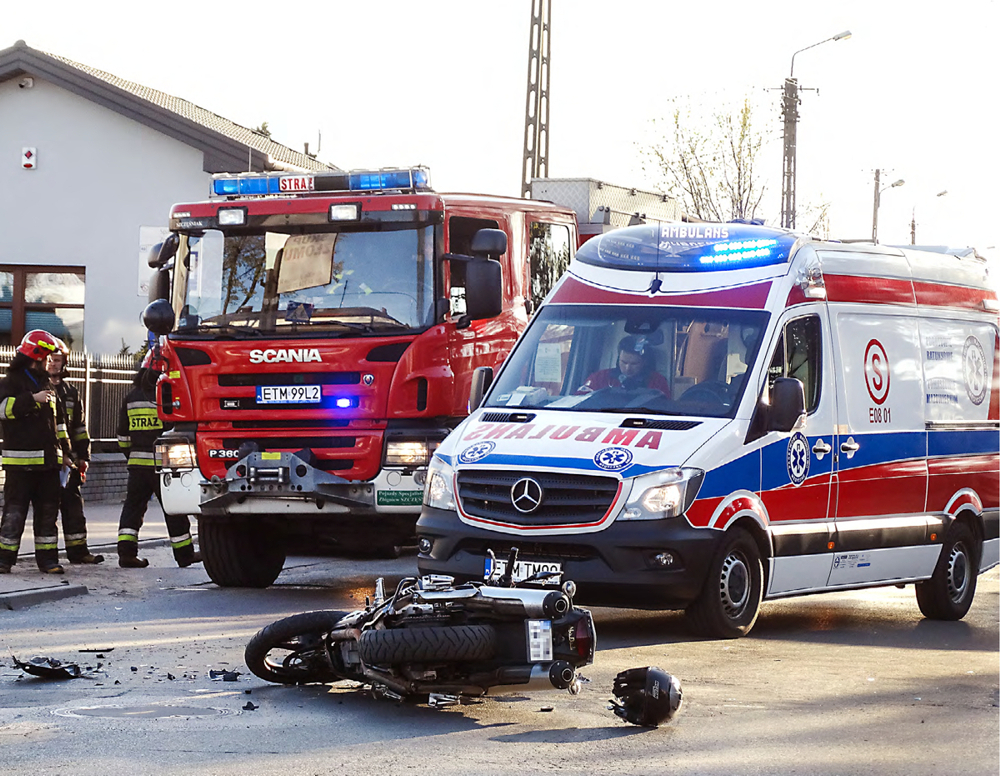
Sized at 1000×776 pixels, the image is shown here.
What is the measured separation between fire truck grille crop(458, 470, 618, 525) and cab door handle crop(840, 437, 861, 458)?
81.2 inches

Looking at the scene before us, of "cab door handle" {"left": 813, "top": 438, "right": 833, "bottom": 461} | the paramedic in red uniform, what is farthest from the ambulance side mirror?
→ the paramedic in red uniform

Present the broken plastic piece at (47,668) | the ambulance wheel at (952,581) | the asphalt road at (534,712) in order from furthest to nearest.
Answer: the ambulance wheel at (952,581) < the broken plastic piece at (47,668) < the asphalt road at (534,712)

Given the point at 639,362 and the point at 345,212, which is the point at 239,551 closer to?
the point at 345,212

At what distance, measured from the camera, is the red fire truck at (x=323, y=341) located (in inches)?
489

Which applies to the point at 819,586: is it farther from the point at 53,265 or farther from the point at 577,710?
the point at 53,265

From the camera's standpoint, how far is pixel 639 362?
10.7m

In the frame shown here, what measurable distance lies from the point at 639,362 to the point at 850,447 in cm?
158

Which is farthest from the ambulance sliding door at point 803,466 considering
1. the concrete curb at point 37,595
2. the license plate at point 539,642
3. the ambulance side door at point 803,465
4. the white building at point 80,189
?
the white building at point 80,189

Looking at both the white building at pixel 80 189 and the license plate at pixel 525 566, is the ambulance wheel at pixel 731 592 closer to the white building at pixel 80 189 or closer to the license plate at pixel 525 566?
the license plate at pixel 525 566

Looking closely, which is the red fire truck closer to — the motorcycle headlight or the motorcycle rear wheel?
the motorcycle headlight

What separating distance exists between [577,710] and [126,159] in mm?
23319

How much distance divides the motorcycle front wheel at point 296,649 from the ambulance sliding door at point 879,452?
420 centimetres

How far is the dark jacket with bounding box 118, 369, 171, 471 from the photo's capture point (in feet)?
49.1

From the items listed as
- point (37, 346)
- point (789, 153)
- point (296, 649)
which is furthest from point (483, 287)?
point (789, 153)
